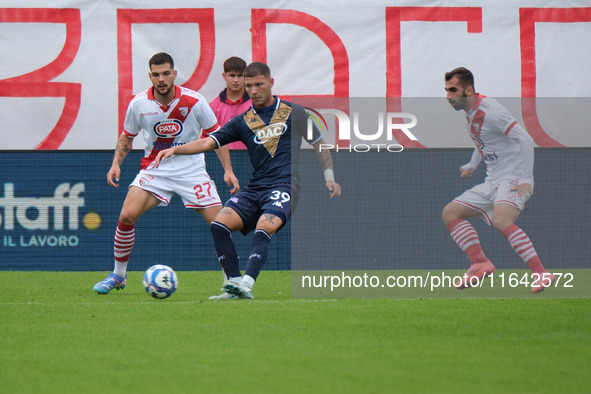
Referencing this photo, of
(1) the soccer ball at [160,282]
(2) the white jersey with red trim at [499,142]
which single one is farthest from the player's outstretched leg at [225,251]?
(2) the white jersey with red trim at [499,142]

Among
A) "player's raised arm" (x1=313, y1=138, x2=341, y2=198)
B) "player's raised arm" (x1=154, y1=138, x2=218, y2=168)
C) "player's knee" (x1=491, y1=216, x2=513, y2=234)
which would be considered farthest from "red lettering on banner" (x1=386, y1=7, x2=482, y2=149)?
"player's raised arm" (x1=154, y1=138, x2=218, y2=168)

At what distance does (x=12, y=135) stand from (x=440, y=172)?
617 cm

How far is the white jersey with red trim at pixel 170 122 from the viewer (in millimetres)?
9211

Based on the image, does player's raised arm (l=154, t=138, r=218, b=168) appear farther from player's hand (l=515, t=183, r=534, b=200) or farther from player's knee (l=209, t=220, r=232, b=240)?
player's hand (l=515, t=183, r=534, b=200)

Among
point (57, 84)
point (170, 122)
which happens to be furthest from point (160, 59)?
point (57, 84)

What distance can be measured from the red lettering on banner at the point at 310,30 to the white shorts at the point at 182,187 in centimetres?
341

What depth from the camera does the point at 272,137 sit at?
8.27 metres

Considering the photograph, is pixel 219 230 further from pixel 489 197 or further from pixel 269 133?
pixel 489 197

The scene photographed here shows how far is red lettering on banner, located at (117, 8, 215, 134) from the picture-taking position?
1231cm

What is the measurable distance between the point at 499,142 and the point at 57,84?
6116mm

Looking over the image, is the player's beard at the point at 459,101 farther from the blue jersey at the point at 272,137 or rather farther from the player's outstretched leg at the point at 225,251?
the player's outstretched leg at the point at 225,251

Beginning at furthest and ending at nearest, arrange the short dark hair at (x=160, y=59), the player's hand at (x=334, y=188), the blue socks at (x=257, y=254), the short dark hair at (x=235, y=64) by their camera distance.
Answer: the short dark hair at (x=235, y=64), the short dark hair at (x=160, y=59), the player's hand at (x=334, y=188), the blue socks at (x=257, y=254)

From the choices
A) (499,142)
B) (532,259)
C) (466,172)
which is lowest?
(532,259)

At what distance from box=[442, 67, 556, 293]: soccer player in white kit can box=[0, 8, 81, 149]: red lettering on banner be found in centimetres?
544
